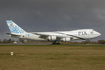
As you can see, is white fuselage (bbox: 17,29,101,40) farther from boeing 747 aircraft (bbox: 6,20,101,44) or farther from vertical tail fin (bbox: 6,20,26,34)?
vertical tail fin (bbox: 6,20,26,34)

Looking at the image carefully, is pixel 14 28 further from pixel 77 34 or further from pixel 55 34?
pixel 77 34

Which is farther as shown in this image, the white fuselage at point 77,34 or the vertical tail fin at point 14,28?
the vertical tail fin at point 14,28

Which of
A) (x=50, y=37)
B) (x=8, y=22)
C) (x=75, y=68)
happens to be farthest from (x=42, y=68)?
(x=8, y=22)

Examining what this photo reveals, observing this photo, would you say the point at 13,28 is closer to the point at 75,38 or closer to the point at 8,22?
the point at 8,22

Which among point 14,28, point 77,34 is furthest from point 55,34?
point 14,28

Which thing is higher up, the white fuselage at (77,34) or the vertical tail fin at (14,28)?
the vertical tail fin at (14,28)

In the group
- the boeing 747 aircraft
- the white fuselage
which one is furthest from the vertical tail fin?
the white fuselage

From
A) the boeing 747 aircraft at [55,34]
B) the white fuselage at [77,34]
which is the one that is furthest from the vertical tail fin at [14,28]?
the white fuselage at [77,34]

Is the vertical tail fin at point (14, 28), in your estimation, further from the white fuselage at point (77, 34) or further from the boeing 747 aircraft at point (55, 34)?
the white fuselage at point (77, 34)

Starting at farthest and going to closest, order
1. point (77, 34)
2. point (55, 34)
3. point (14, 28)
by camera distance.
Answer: point (14, 28) < point (55, 34) < point (77, 34)

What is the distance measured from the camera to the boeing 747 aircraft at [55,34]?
4350 cm

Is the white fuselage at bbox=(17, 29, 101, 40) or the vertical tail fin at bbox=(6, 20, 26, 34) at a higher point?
the vertical tail fin at bbox=(6, 20, 26, 34)

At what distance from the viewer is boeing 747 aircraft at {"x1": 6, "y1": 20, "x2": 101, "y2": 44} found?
1713 inches

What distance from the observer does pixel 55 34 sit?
45.5m
